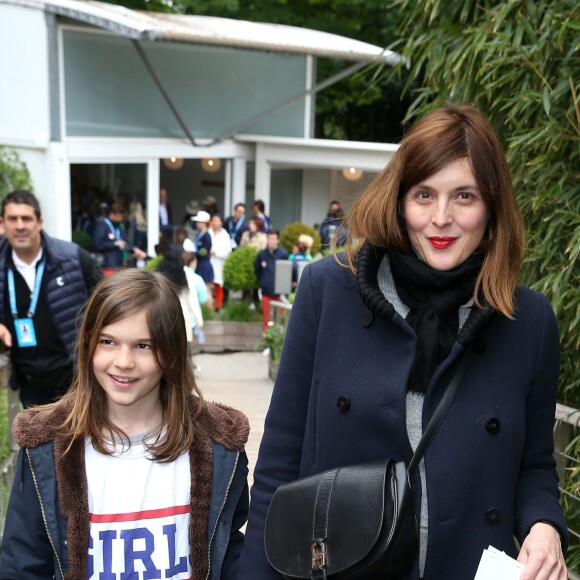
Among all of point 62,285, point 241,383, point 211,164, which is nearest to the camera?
point 62,285

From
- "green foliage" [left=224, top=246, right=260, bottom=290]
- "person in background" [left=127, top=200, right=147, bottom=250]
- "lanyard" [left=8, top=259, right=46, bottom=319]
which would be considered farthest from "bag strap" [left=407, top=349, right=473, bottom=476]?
"person in background" [left=127, top=200, right=147, bottom=250]

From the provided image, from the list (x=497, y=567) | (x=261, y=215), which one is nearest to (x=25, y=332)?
(x=497, y=567)

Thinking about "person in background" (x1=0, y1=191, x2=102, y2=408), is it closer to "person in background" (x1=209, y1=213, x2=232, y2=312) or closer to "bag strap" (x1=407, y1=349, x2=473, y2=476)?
"bag strap" (x1=407, y1=349, x2=473, y2=476)

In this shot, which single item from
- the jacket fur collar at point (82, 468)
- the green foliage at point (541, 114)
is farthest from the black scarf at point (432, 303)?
the green foliage at point (541, 114)

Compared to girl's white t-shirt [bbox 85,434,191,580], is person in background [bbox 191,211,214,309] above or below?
below

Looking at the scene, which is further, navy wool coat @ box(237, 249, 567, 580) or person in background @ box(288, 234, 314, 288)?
person in background @ box(288, 234, 314, 288)

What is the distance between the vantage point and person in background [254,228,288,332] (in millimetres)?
14719

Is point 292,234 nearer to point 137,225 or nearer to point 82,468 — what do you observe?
point 137,225

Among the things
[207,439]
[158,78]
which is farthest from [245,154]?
[207,439]

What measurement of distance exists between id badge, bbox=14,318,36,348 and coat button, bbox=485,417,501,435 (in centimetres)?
338

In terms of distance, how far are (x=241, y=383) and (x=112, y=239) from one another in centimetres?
493

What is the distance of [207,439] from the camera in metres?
2.52

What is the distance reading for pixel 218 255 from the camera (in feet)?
53.1

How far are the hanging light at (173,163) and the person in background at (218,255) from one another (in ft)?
9.71
